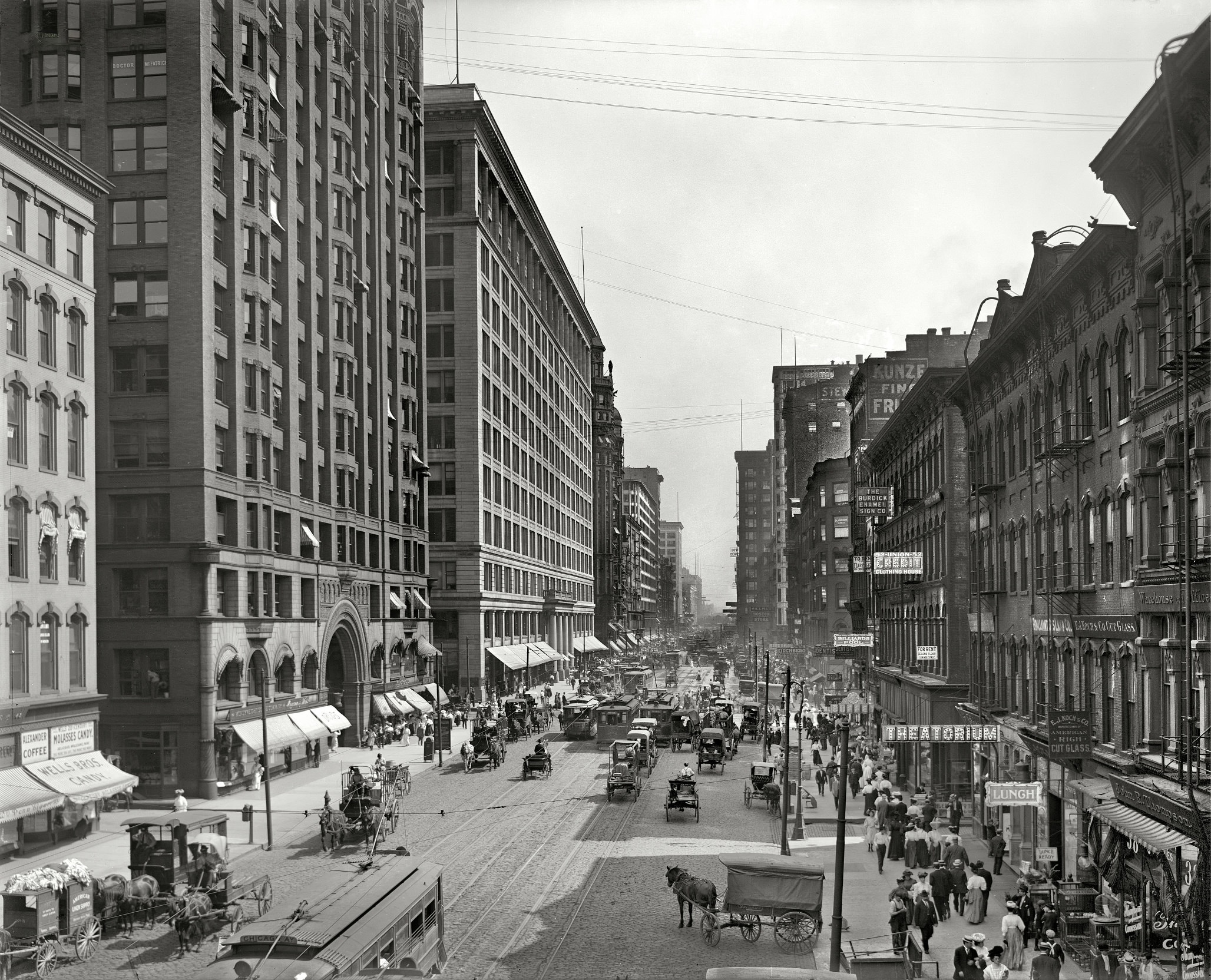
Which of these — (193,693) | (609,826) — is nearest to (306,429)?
(193,693)

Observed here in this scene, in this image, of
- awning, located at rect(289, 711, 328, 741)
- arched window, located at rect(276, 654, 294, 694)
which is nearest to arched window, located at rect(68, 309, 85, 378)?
arched window, located at rect(276, 654, 294, 694)

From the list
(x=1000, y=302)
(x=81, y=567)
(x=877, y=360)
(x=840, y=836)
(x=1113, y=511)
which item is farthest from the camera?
(x=877, y=360)

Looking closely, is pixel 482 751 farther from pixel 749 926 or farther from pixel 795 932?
pixel 795 932

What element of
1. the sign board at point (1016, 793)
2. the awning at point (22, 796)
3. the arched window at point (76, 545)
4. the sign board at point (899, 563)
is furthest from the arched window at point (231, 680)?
the sign board at point (1016, 793)

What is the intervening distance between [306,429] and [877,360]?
4843 cm

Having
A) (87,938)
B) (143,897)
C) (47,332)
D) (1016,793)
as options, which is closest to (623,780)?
(1016,793)

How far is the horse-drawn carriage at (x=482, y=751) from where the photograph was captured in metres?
54.8

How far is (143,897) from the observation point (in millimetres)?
26922

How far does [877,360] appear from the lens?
311 feet

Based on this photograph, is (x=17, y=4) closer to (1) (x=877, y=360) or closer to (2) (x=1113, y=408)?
(2) (x=1113, y=408)

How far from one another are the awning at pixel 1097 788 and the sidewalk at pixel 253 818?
22.0 meters

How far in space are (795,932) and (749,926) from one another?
42.0 inches

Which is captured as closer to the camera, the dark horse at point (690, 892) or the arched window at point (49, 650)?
the dark horse at point (690, 892)

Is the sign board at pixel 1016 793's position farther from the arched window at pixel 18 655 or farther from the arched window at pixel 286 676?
the arched window at pixel 286 676
